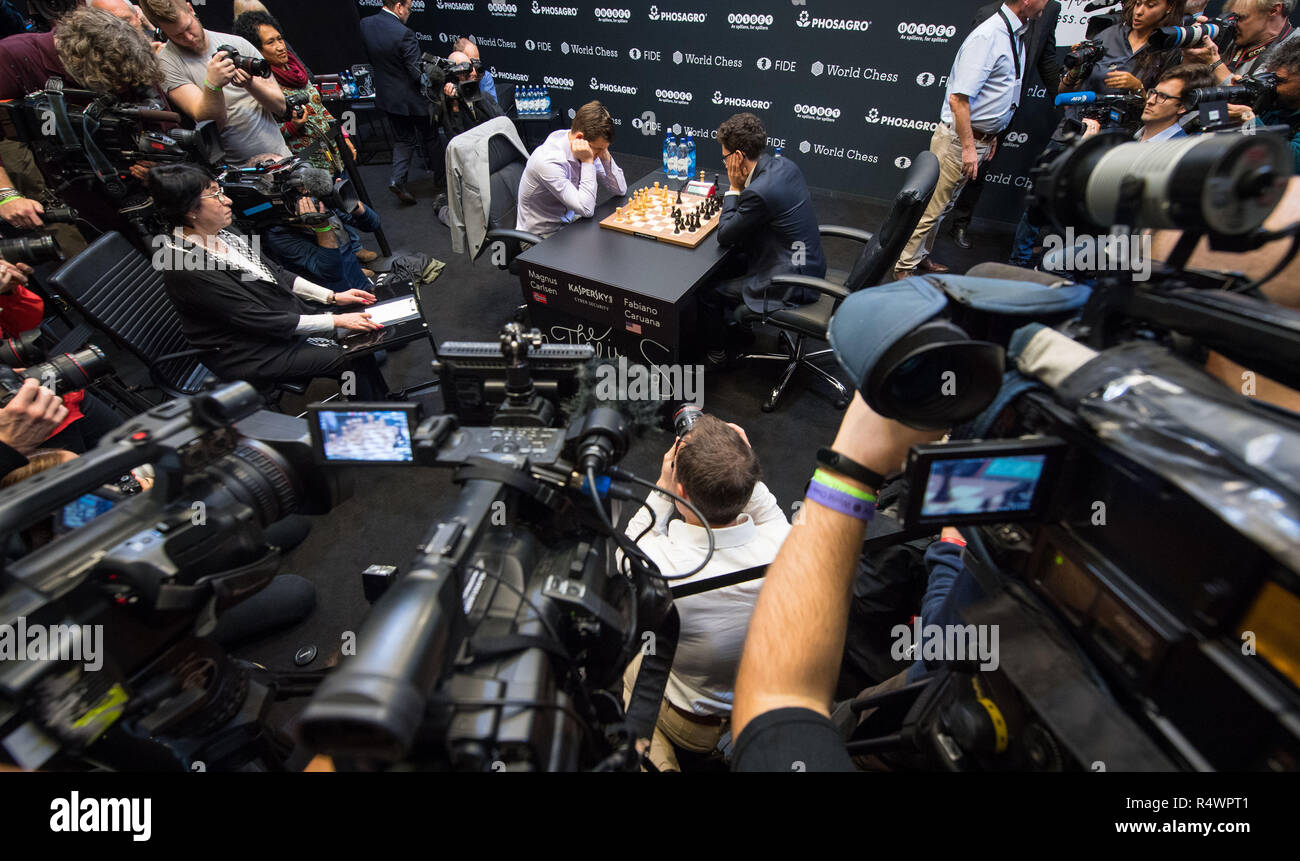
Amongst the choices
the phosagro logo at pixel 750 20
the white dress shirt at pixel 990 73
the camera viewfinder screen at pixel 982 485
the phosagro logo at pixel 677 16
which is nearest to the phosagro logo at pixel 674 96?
the phosagro logo at pixel 677 16

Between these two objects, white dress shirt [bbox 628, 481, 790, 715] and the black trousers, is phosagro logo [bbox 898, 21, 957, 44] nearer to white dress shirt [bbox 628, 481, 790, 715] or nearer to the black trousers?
the black trousers

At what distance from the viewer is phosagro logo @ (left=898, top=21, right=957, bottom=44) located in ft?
15.3

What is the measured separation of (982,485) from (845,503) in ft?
0.70

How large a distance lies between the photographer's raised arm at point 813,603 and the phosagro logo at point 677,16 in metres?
6.08

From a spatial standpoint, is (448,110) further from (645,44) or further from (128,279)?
(128,279)

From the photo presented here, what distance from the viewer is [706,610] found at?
5.13 ft

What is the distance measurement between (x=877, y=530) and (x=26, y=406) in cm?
231

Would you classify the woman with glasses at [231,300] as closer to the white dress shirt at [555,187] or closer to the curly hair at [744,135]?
the white dress shirt at [555,187]

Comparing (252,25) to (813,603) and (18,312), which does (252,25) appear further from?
(813,603)

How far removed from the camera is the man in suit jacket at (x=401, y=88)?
514 cm

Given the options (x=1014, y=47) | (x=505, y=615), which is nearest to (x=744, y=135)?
(x=1014, y=47)

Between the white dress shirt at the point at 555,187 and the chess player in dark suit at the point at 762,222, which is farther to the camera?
the white dress shirt at the point at 555,187

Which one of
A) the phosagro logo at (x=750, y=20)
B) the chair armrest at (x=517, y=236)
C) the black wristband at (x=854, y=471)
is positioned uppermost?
the phosagro logo at (x=750, y=20)
